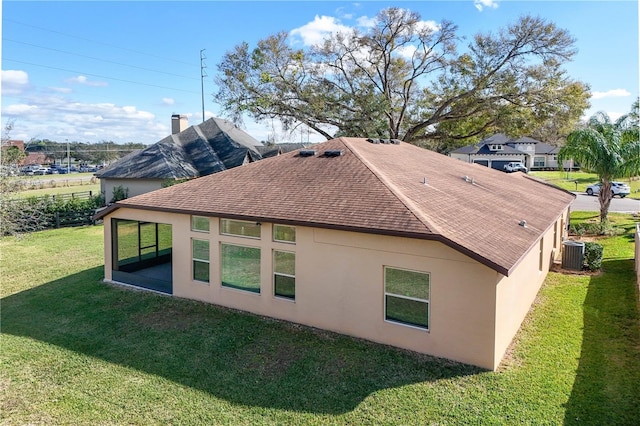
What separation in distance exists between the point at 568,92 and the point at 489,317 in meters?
24.8

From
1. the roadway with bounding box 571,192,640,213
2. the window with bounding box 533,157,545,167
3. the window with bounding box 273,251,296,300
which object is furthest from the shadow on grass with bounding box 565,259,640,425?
the window with bounding box 533,157,545,167

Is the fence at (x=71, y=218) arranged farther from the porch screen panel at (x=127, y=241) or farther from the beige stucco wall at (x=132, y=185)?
the porch screen panel at (x=127, y=241)

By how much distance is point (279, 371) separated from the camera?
854 centimetres

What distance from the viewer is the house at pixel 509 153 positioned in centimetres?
5947

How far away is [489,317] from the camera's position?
829 cm

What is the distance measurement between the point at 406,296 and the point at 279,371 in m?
3.15

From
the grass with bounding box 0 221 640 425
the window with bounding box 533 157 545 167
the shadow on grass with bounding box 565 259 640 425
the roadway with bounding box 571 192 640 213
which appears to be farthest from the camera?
the window with bounding box 533 157 545 167

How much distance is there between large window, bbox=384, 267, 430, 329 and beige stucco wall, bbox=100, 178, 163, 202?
2126 cm

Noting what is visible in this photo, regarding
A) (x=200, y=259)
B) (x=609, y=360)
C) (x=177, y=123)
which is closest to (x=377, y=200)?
(x=200, y=259)

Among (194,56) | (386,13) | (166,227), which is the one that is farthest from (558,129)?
(194,56)

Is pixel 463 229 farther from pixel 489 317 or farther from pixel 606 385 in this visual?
pixel 606 385

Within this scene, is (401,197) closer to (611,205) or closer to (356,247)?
(356,247)

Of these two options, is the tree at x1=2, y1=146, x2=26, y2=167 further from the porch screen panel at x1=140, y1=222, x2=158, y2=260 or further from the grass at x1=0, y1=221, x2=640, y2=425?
the grass at x1=0, y1=221, x2=640, y2=425

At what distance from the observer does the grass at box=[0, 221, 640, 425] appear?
716 cm
